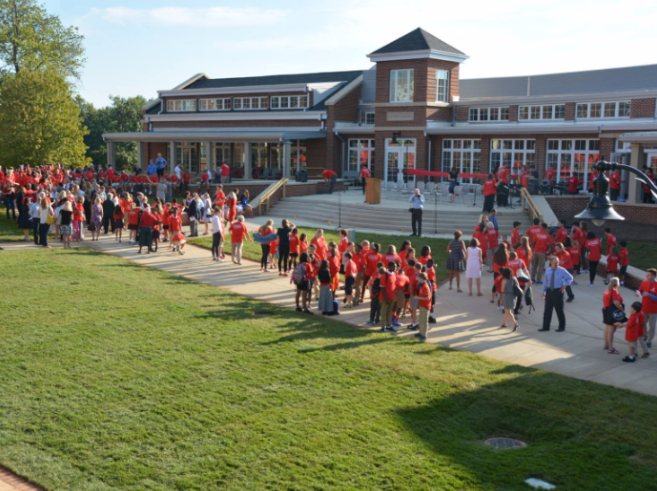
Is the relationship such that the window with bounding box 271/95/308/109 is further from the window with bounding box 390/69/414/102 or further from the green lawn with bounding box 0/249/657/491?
the green lawn with bounding box 0/249/657/491

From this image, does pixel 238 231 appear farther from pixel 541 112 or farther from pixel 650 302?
pixel 541 112

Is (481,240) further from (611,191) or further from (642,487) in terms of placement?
(642,487)

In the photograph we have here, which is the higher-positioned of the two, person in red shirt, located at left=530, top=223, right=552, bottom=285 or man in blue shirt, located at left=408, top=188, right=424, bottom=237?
man in blue shirt, located at left=408, top=188, right=424, bottom=237

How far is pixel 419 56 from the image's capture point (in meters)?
37.3

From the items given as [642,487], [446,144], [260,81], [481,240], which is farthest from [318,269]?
[260,81]

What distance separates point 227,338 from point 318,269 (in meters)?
3.16

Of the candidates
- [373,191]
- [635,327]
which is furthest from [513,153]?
[635,327]

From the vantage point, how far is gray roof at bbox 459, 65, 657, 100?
3569 cm

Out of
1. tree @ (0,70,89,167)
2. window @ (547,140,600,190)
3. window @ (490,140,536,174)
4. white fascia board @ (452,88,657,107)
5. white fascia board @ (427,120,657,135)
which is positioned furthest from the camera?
tree @ (0,70,89,167)

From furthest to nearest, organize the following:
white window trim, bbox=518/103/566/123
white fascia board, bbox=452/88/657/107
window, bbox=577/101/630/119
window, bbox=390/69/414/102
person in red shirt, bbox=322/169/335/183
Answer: window, bbox=390/69/414/102
person in red shirt, bbox=322/169/335/183
white window trim, bbox=518/103/566/123
window, bbox=577/101/630/119
white fascia board, bbox=452/88/657/107

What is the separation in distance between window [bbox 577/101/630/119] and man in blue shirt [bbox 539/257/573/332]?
2080cm

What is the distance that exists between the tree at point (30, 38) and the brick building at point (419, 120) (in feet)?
26.3

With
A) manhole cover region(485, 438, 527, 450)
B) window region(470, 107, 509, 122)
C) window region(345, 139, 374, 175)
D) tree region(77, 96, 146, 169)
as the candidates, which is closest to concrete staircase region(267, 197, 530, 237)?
window region(470, 107, 509, 122)

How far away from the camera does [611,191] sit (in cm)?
2739
